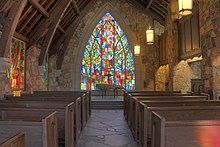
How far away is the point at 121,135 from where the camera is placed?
16.4 feet

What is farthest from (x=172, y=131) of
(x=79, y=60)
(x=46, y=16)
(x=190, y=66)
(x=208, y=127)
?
(x=79, y=60)

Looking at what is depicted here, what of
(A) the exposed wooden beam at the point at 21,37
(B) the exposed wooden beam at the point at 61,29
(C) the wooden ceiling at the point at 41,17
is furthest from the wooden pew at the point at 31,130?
(B) the exposed wooden beam at the point at 61,29

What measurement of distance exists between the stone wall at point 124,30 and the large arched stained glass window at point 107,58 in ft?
0.95

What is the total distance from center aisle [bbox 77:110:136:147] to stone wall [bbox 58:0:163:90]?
5908mm

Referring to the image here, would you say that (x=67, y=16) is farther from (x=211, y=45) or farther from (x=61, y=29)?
(x=211, y=45)

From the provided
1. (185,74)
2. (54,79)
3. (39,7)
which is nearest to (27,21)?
(39,7)

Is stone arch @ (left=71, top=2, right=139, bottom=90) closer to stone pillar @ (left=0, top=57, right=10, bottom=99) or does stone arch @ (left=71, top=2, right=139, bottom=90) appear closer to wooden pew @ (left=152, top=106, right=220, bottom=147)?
stone pillar @ (left=0, top=57, right=10, bottom=99)

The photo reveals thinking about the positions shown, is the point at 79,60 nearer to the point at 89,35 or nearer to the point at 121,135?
the point at 89,35

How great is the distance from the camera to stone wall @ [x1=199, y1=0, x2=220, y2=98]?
5176mm

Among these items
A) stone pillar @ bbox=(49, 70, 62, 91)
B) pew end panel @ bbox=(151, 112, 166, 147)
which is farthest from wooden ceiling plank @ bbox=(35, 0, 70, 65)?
pew end panel @ bbox=(151, 112, 166, 147)

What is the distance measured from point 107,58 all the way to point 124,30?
4.95 feet

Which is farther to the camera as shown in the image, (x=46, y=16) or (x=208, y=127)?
(x=46, y=16)

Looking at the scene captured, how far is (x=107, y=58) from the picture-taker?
12.8 metres

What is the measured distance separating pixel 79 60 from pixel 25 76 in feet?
12.7
